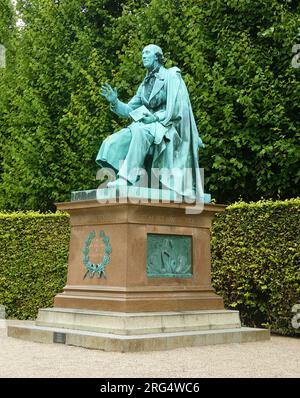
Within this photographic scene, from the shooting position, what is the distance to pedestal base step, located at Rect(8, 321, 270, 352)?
6980mm

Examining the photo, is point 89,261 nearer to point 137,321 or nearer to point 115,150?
point 137,321

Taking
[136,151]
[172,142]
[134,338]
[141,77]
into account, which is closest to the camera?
[134,338]

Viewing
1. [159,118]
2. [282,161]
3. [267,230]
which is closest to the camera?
[159,118]

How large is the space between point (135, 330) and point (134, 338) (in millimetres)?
391

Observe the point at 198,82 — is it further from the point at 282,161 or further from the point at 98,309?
the point at 98,309

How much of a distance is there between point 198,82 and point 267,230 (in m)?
3.98

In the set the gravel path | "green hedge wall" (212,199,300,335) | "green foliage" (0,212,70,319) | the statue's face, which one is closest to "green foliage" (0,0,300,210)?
"green hedge wall" (212,199,300,335)

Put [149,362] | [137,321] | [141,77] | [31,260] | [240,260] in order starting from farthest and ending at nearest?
1. [141,77]
2. [31,260]
3. [240,260]
4. [137,321]
5. [149,362]

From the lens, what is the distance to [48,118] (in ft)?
50.0

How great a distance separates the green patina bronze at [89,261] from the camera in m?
8.15

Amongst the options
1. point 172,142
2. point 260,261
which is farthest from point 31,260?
point 172,142

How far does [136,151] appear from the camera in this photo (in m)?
8.54

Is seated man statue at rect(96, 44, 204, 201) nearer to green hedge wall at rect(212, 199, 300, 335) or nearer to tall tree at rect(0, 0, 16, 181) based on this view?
green hedge wall at rect(212, 199, 300, 335)
